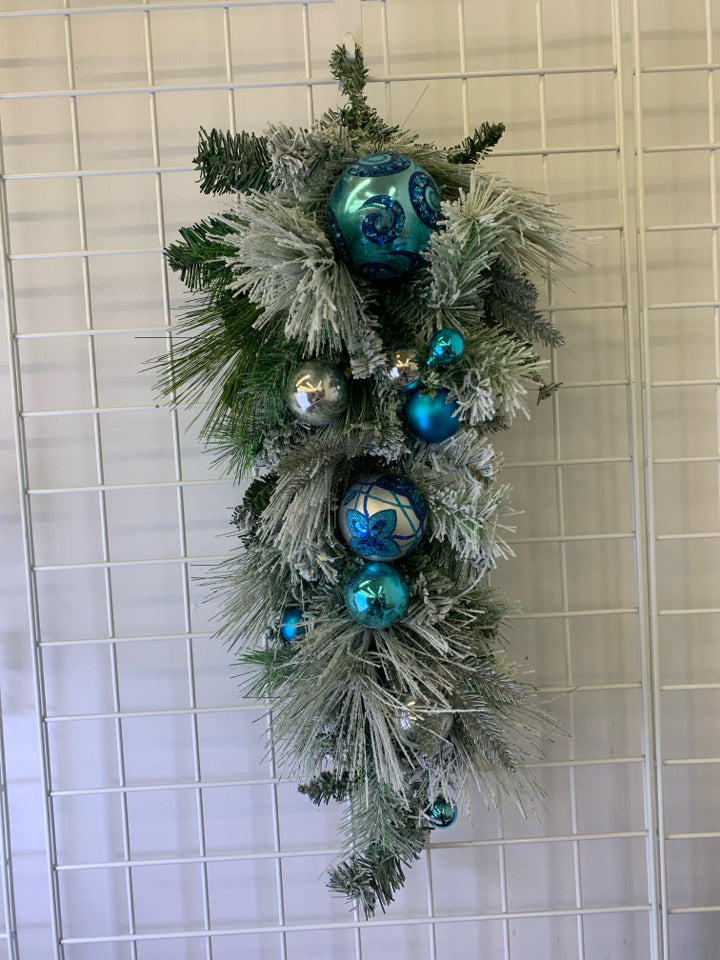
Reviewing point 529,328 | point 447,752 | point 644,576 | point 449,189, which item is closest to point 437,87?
point 449,189

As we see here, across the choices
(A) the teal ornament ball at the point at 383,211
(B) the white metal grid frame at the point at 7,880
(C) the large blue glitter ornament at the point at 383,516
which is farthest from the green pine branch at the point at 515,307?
(B) the white metal grid frame at the point at 7,880

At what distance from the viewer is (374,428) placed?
623 mm

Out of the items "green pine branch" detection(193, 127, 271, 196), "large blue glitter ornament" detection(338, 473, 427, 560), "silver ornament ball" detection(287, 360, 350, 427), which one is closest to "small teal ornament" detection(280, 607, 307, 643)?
"large blue glitter ornament" detection(338, 473, 427, 560)

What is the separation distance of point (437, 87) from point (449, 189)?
0.96ft

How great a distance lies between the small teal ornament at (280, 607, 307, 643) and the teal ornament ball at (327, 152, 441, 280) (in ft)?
1.24

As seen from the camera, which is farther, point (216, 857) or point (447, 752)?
point (216, 857)

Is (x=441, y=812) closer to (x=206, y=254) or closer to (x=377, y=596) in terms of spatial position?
(x=377, y=596)

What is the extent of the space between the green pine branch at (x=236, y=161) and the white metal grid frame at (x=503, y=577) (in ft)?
0.64

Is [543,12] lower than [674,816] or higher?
higher

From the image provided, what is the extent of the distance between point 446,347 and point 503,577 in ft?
1.48

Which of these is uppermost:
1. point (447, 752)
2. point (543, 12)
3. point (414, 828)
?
point (543, 12)

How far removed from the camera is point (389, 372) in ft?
1.99

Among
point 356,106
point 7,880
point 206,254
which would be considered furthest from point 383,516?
point 7,880

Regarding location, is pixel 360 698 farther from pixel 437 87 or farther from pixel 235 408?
pixel 437 87
